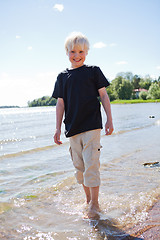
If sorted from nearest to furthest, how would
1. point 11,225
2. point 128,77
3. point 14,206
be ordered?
1. point 11,225
2. point 14,206
3. point 128,77

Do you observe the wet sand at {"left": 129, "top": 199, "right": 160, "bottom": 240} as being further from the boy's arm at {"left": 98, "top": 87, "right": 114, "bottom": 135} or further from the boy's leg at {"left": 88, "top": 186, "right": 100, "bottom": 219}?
the boy's arm at {"left": 98, "top": 87, "right": 114, "bottom": 135}

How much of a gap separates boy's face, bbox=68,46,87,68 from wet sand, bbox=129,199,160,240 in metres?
1.89

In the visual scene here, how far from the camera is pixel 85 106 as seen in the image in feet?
9.19

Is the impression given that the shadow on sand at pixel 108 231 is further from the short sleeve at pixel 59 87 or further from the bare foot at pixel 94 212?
the short sleeve at pixel 59 87

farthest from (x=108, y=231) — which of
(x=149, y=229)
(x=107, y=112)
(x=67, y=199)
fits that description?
(x=107, y=112)

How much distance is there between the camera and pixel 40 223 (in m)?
2.73

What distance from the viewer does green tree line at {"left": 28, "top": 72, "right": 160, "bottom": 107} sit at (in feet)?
279

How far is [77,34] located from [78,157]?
1475 millimetres

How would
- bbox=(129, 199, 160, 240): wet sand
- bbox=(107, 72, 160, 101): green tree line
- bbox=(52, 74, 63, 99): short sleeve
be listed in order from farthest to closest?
bbox=(107, 72, 160, 101): green tree line
bbox=(52, 74, 63, 99): short sleeve
bbox=(129, 199, 160, 240): wet sand

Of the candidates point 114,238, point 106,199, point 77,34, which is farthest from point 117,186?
point 77,34

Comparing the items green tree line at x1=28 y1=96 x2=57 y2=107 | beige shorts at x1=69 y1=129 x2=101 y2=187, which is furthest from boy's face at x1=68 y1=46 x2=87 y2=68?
green tree line at x1=28 y1=96 x2=57 y2=107

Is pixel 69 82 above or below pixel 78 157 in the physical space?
above

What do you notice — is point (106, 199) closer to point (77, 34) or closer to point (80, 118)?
point (80, 118)

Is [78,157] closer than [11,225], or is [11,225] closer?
[11,225]
